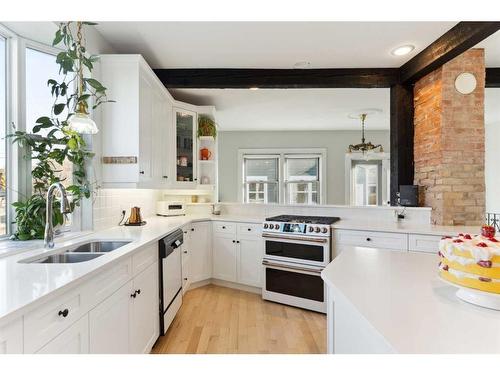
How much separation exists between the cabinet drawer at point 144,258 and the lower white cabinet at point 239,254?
1.38 m

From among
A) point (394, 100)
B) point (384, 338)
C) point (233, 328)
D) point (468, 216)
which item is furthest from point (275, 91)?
point (384, 338)

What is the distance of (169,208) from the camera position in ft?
12.2

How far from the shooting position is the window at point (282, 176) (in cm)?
628

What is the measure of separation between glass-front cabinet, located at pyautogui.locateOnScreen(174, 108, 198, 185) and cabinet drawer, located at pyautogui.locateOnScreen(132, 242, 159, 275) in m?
1.51

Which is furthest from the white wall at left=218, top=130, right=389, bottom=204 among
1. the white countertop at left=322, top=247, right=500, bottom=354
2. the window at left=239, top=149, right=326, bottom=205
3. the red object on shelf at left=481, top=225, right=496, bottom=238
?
the red object on shelf at left=481, top=225, right=496, bottom=238

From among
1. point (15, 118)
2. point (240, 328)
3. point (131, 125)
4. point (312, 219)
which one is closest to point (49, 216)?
point (15, 118)

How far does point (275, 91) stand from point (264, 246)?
80.2 inches

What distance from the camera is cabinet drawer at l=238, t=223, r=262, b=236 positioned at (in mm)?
3371

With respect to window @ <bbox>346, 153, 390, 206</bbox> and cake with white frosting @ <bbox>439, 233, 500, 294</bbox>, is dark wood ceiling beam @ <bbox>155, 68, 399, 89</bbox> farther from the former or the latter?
window @ <bbox>346, 153, 390, 206</bbox>

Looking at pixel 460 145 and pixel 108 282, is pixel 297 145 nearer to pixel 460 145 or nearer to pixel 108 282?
pixel 460 145

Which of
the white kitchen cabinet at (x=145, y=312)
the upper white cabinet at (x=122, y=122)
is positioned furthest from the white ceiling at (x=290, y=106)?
the white kitchen cabinet at (x=145, y=312)

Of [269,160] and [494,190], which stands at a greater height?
[269,160]
